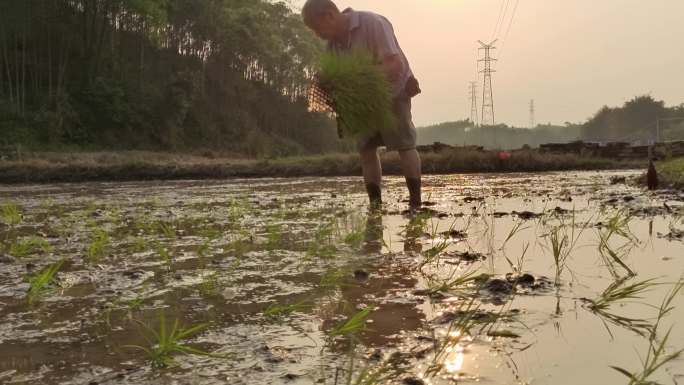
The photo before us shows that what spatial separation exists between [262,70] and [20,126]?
27427 mm

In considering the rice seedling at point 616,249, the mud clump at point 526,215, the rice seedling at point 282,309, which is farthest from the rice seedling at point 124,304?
the mud clump at point 526,215

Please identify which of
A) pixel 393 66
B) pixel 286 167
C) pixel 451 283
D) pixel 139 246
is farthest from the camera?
pixel 286 167

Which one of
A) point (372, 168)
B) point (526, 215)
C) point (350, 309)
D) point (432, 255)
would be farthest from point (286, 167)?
point (350, 309)

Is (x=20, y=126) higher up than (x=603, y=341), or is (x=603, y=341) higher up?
(x=20, y=126)

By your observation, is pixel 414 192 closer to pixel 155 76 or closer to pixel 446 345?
pixel 446 345

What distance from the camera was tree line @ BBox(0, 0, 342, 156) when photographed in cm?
2584

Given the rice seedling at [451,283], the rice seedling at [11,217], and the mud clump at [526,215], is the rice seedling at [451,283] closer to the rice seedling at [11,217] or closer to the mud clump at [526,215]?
the mud clump at [526,215]

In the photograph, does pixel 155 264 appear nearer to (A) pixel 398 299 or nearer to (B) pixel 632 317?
(A) pixel 398 299

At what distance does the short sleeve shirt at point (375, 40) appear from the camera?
14.0 ft


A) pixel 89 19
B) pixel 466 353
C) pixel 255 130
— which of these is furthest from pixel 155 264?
pixel 255 130

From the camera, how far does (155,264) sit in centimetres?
230

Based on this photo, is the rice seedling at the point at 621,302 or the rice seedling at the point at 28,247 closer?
the rice seedling at the point at 621,302

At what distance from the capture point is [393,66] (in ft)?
13.9

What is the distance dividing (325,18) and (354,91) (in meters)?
0.89
